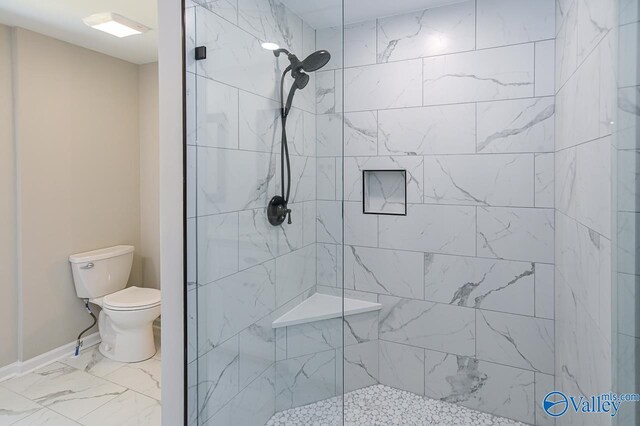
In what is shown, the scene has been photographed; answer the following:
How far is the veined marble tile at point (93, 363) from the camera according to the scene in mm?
2590

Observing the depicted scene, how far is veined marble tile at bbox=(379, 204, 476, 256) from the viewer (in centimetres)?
212

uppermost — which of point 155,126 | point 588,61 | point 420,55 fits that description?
point 420,55

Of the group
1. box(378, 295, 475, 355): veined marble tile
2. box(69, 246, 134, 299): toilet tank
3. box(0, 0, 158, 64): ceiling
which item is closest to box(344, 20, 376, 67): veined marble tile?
box(0, 0, 158, 64): ceiling

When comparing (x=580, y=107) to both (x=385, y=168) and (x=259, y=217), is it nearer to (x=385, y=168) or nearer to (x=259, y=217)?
(x=385, y=168)

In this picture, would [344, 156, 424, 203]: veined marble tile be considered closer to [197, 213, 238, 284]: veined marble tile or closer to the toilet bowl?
[197, 213, 238, 284]: veined marble tile

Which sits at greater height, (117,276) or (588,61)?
(588,61)

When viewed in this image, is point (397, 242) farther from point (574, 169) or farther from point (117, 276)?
point (117, 276)

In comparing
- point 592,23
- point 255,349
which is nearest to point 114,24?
point 255,349

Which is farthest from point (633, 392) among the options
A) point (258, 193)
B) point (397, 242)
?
point (397, 242)

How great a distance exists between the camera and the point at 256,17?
153 centimetres

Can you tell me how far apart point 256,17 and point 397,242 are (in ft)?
4.90

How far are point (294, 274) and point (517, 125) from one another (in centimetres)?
146

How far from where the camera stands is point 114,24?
2326 mm

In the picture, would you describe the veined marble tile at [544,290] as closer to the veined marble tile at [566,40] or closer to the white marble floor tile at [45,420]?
the veined marble tile at [566,40]
